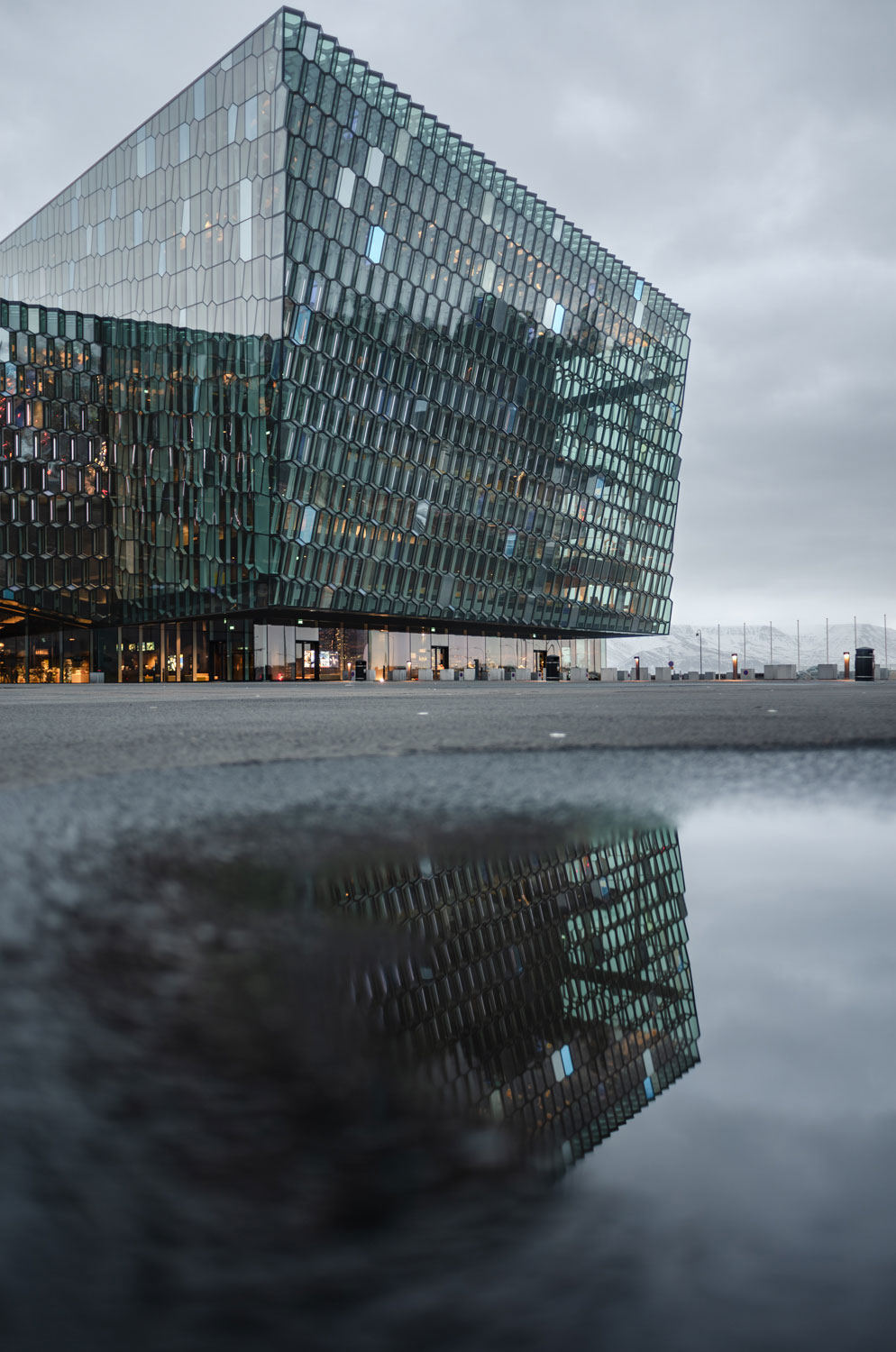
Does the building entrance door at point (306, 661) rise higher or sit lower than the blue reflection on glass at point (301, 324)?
lower

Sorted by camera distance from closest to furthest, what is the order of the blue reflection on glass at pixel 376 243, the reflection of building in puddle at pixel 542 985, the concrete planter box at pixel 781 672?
the reflection of building in puddle at pixel 542 985, the blue reflection on glass at pixel 376 243, the concrete planter box at pixel 781 672

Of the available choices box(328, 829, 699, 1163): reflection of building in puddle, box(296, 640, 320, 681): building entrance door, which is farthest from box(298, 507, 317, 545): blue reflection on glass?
box(328, 829, 699, 1163): reflection of building in puddle

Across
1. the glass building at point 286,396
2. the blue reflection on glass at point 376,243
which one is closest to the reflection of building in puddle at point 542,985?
the glass building at point 286,396

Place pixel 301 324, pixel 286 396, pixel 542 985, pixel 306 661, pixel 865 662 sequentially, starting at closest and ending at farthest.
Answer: pixel 542 985, pixel 865 662, pixel 286 396, pixel 301 324, pixel 306 661

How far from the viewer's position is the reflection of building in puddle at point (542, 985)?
887 millimetres

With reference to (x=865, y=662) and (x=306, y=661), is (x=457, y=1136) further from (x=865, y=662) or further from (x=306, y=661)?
(x=306, y=661)

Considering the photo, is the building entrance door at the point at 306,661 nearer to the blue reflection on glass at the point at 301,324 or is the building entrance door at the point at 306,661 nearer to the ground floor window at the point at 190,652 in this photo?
the ground floor window at the point at 190,652

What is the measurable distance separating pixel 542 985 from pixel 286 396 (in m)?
45.9

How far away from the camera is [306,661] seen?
177 ft

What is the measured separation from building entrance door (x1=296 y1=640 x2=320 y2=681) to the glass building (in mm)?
141

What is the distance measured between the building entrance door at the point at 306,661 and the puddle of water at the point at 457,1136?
172 ft

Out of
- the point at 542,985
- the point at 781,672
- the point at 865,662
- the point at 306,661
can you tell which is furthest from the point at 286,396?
the point at 542,985

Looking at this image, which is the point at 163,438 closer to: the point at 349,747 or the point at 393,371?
the point at 393,371

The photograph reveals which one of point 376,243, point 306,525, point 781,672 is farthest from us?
point 781,672
